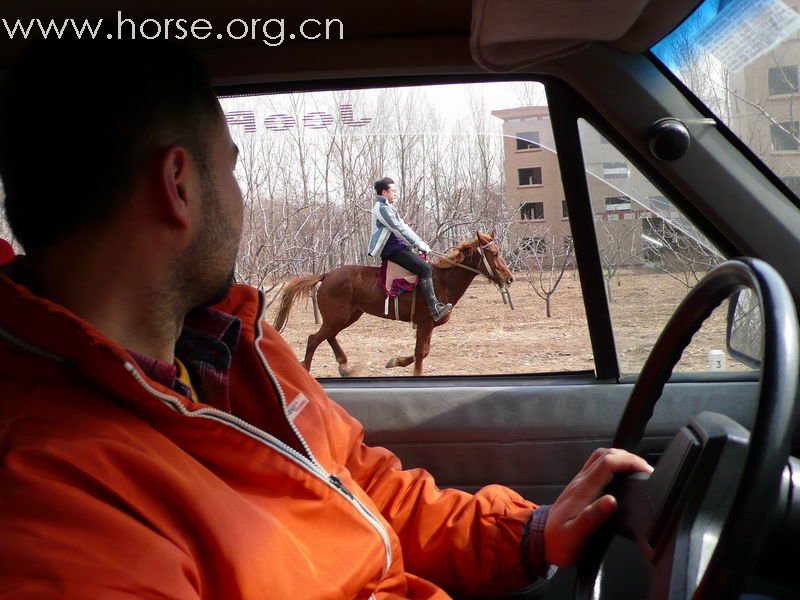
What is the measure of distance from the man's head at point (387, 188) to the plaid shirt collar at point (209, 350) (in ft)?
6.72

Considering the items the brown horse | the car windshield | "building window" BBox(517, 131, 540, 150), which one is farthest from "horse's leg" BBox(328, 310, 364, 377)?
the car windshield

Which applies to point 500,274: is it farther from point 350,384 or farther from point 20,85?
point 20,85

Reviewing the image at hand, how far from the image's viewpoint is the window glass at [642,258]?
6.93ft

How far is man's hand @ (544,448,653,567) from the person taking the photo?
1236 millimetres

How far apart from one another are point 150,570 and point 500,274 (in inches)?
142

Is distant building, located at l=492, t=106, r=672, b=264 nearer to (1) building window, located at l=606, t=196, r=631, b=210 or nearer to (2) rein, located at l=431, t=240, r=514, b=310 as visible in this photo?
(1) building window, located at l=606, t=196, r=631, b=210

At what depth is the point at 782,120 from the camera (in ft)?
5.95

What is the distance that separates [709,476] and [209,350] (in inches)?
32.2

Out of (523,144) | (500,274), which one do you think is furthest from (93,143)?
(500,274)

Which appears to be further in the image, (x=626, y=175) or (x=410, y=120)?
(x=410, y=120)

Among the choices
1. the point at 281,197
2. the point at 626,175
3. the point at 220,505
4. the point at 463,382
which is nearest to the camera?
the point at 220,505

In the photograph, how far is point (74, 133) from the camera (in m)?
1.17

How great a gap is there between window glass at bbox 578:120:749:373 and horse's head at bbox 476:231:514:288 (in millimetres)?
1622

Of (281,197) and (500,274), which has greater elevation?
(281,197)
